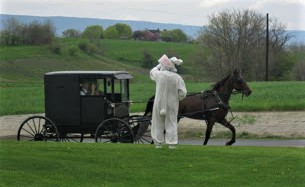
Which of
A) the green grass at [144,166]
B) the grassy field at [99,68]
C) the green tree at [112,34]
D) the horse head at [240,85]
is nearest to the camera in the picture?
the green grass at [144,166]

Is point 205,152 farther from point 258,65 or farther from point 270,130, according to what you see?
point 258,65

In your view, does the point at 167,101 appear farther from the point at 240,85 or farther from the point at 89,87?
Answer: the point at 240,85

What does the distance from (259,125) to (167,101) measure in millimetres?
10306

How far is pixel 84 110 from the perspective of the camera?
669 inches

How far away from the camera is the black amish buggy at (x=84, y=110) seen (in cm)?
1683

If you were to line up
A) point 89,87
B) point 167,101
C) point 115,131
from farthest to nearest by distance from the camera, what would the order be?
point 89,87 → point 115,131 → point 167,101

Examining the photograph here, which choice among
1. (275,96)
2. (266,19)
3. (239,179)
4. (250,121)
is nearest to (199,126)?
(250,121)

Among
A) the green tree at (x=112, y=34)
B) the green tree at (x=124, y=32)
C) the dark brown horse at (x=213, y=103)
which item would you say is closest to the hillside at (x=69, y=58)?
the green tree at (x=112, y=34)

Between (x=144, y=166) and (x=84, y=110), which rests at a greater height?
(x=84, y=110)

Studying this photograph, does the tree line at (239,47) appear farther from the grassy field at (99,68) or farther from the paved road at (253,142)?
the paved road at (253,142)

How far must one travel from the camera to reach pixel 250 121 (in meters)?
23.6

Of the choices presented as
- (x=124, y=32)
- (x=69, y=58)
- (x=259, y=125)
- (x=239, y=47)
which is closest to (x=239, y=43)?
(x=239, y=47)

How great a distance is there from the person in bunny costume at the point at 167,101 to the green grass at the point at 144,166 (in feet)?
1.02

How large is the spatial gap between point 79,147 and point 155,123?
167cm
